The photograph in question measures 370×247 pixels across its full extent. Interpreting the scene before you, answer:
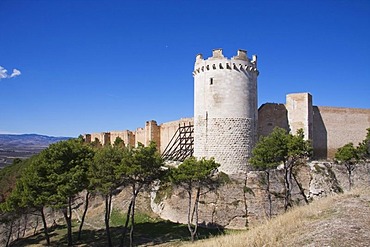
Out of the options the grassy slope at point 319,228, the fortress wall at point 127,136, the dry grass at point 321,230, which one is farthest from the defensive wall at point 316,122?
the dry grass at point 321,230

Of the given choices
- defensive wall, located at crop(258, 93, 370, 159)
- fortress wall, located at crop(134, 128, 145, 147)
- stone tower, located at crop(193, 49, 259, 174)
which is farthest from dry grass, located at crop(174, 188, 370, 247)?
fortress wall, located at crop(134, 128, 145, 147)

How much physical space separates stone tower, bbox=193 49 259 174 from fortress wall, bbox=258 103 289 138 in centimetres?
424

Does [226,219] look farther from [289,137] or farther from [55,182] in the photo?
[55,182]

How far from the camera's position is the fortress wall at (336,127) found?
26.9m

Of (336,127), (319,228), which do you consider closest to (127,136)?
(336,127)

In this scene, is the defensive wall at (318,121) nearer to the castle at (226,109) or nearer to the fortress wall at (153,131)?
the castle at (226,109)

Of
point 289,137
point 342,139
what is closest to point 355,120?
point 342,139

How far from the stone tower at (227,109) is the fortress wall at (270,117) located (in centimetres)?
424

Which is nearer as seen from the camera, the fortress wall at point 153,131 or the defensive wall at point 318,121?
the defensive wall at point 318,121

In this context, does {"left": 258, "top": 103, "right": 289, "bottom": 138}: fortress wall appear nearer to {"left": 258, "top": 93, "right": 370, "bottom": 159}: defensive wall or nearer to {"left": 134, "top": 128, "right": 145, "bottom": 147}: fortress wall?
{"left": 258, "top": 93, "right": 370, "bottom": 159}: defensive wall

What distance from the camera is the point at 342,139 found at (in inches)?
1091

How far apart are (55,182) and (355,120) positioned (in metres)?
23.4

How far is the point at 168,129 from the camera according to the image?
32125 mm

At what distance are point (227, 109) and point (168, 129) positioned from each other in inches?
510
